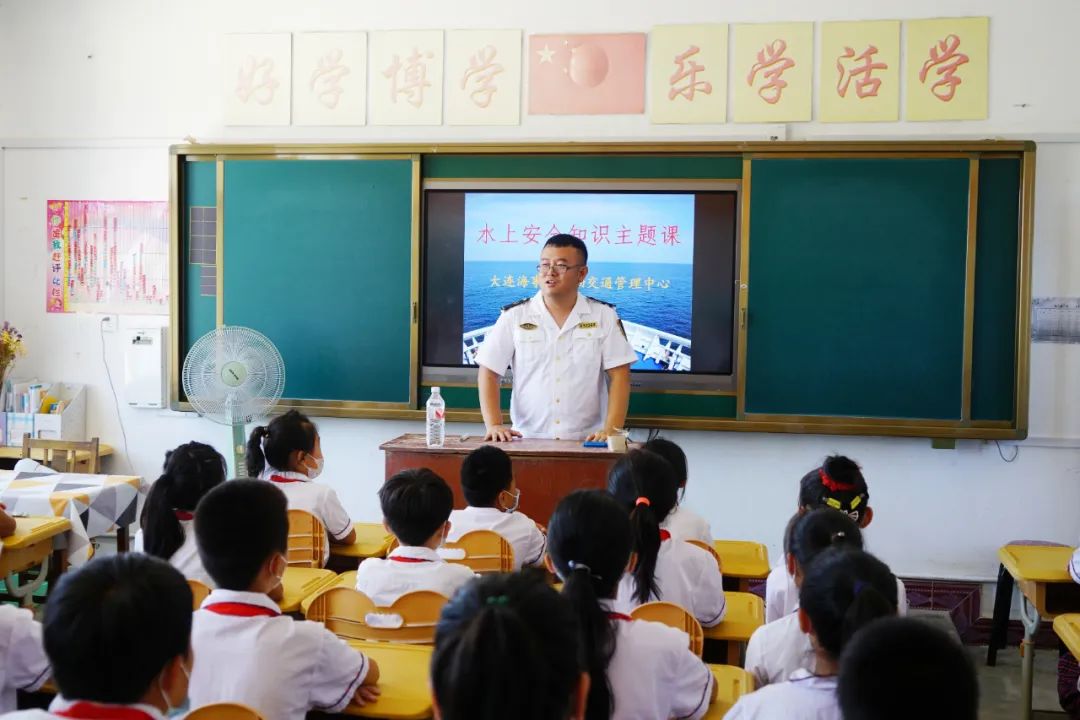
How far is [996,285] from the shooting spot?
4246mm

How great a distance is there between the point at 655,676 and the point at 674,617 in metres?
0.31

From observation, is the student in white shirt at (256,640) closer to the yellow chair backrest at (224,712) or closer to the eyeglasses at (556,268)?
the yellow chair backrest at (224,712)

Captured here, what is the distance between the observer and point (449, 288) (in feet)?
15.4

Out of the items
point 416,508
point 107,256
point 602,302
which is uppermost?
point 107,256

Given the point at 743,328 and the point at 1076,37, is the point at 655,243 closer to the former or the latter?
the point at 743,328

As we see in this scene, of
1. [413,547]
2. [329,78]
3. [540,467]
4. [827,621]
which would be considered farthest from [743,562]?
[329,78]

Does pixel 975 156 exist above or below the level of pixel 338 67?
below

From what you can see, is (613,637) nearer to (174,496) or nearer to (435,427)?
(174,496)

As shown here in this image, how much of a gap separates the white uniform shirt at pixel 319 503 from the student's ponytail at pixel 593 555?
135cm

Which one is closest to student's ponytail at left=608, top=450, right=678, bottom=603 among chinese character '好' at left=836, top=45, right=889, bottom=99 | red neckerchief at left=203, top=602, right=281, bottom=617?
red neckerchief at left=203, top=602, right=281, bottom=617

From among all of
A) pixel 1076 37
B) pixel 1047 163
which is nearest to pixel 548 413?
pixel 1047 163

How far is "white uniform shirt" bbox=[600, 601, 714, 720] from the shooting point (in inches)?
63.9

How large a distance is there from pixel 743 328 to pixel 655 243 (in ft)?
1.93

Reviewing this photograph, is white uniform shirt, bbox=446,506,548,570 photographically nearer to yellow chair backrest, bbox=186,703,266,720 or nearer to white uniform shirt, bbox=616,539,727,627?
white uniform shirt, bbox=616,539,727,627
